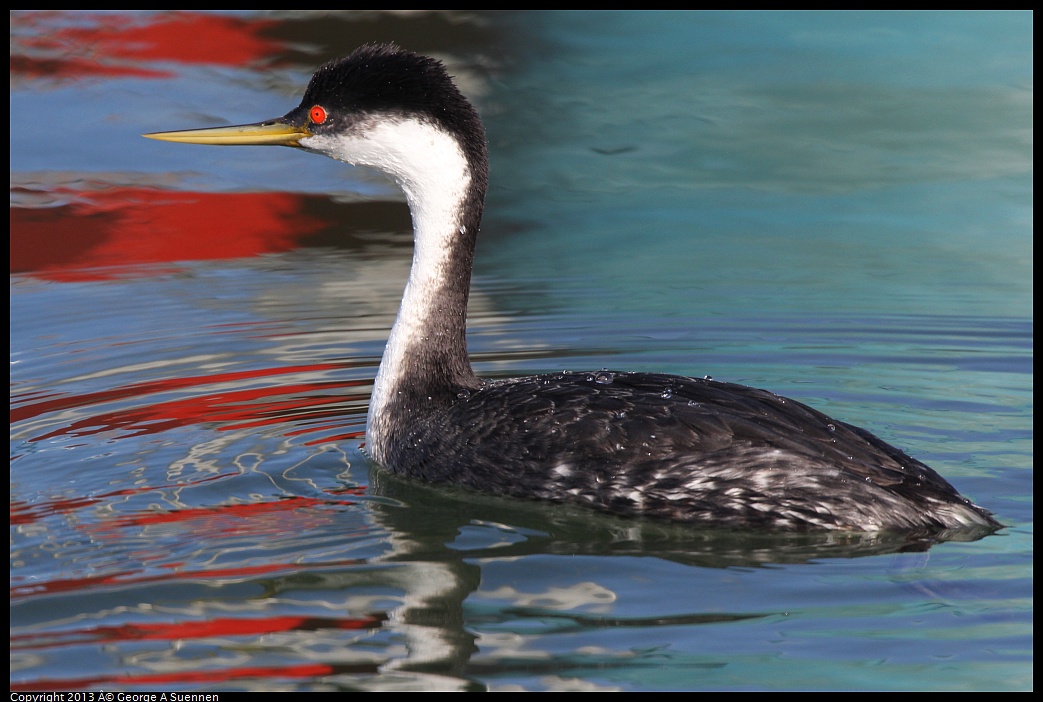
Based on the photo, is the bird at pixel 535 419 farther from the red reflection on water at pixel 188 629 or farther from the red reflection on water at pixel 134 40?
the red reflection on water at pixel 134 40

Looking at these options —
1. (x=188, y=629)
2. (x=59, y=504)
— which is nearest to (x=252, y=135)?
(x=59, y=504)

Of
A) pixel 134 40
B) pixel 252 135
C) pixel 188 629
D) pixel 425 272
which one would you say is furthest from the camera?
pixel 134 40

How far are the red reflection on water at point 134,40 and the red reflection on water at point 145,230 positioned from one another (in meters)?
2.75

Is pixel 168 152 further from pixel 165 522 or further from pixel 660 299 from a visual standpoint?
pixel 165 522

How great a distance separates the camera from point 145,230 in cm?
1191

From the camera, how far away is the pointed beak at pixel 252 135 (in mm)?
6629

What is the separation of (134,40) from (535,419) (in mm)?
10947

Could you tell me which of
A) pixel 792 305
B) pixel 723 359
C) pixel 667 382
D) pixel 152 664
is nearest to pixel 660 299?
pixel 792 305

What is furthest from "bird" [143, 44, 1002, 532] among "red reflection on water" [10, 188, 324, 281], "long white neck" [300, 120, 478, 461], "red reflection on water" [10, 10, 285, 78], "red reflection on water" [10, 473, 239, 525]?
"red reflection on water" [10, 10, 285, 78]

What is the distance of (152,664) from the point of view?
448 centimetres

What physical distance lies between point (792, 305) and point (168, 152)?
22.4 ft

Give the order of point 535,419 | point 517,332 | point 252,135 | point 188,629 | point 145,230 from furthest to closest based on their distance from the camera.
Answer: point 145,230 < point 517,332 < point 252,135 < point 535,419 < point 188,629

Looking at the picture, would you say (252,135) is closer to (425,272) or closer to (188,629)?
(425,272)

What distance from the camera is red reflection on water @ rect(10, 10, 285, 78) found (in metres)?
15.0
